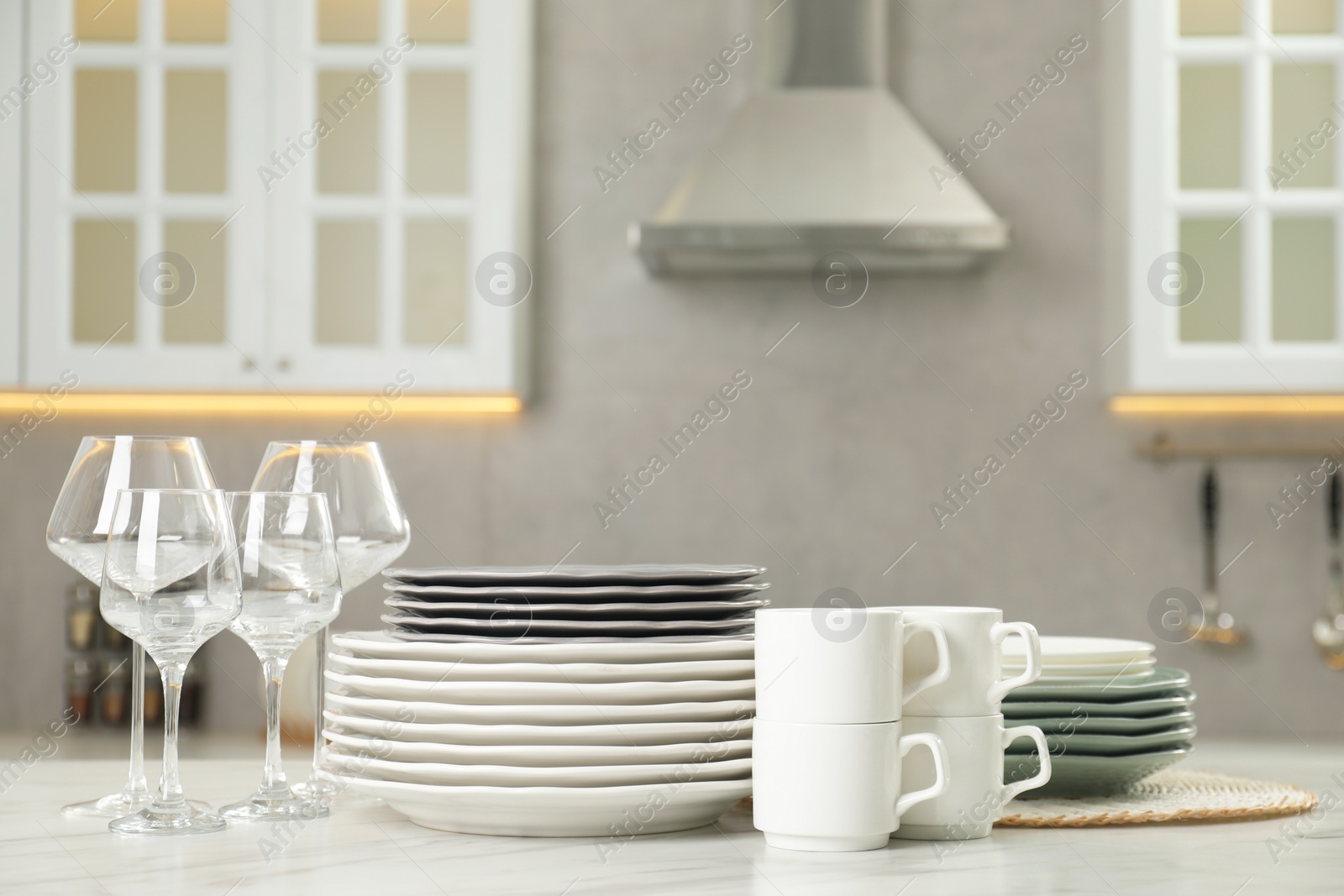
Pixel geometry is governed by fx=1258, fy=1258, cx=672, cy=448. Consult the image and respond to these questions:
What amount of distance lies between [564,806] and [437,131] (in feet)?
5.48

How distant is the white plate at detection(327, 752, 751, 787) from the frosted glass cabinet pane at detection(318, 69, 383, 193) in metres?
1.60

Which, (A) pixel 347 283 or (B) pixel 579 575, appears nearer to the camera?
(B) pixel 579 575

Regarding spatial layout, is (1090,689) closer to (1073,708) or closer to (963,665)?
(1073,708)

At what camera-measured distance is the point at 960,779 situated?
→ 0.70 m

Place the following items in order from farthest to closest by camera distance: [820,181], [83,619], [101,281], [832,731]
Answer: [83,619] → [101,281] → [820,181] → [832,731]

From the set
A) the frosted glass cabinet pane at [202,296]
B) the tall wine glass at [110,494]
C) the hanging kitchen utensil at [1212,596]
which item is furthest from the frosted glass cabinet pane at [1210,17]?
the tall wine glass at [110,494]

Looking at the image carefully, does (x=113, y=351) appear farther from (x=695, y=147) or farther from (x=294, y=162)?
(x=695, y=147)

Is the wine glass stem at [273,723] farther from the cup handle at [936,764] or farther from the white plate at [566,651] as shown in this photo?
the cup handle at [936,764]

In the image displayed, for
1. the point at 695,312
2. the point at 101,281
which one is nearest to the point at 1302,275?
the point at 695,312

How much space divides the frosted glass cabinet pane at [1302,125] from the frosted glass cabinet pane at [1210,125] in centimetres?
7

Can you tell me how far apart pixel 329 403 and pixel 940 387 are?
1.11m

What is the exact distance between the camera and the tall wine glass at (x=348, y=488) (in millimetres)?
957

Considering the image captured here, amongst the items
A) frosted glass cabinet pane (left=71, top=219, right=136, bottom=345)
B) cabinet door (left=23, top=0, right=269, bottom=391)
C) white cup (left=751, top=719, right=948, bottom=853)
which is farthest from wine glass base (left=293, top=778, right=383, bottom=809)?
frosted glass cabinet pane (left=71, top=219, right=136, bottom=345)

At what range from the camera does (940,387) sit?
2.29 metres
